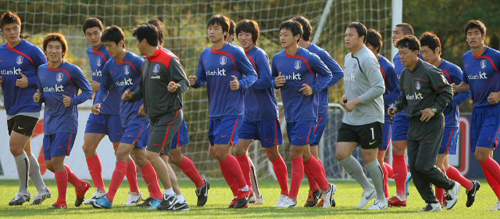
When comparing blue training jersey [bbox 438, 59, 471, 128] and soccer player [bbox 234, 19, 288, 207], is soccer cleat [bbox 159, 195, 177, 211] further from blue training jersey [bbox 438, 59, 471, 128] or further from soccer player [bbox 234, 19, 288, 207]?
blue training jersey [bbox 438, 59, 471, 128]

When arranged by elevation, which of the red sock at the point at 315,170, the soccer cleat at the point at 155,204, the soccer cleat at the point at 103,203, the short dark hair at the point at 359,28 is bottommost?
the soccer cleat at the point at 155,204

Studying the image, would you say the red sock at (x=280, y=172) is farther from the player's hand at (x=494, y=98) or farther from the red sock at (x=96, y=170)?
the player's hand at (x=494, y=98)

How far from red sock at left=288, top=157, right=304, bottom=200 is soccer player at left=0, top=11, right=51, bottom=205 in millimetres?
2804

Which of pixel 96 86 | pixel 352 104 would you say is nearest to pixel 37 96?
pixel 96 86

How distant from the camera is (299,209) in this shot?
32.3 ft

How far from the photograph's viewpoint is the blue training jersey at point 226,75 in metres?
9.81

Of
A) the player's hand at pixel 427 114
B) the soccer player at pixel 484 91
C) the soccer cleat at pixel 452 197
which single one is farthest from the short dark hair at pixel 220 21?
the soccer cleat at pixel 452 197

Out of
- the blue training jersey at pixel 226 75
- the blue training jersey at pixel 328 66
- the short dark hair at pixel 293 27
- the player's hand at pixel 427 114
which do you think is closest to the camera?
the player's hand at pixel 427 114

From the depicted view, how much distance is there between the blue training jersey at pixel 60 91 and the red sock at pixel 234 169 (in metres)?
1.65

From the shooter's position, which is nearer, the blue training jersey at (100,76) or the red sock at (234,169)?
the red sock at (234,169)

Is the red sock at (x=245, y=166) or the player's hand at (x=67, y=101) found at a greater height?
the player's hand at (x=67, y=101)

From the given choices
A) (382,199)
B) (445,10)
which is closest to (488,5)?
(445,10)

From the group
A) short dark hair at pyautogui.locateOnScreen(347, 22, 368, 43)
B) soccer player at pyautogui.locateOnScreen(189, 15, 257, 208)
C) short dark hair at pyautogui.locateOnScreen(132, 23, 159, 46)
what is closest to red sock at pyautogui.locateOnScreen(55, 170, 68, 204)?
soccer player at pyautogui.locateOnScreen(189, 15, 257, 208)

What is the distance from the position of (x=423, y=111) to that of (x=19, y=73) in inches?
180
